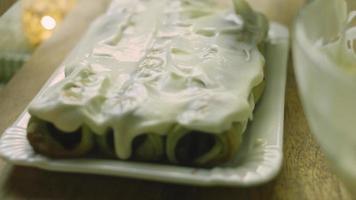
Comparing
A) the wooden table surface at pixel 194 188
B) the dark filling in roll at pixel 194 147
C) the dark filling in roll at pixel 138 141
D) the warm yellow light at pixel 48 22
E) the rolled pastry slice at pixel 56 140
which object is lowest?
the warm yellow light at pixel 48 22

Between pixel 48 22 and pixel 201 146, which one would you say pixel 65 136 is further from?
pixel 48 22

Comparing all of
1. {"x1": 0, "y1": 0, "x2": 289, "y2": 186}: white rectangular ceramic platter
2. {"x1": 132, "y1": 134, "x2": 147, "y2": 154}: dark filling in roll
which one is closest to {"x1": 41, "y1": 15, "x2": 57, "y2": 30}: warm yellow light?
{"x1": 0, "y1": 0, "x2": 289, "y2": 186}: white rectangular ceramic platter

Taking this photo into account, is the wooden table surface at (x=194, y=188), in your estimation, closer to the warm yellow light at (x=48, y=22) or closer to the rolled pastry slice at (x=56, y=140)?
the rolled pastry slice at (x=56, y=140)

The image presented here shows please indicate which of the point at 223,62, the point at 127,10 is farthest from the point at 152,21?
the point at 223,62

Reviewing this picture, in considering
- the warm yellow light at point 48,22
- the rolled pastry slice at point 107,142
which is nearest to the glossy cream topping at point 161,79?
the rolled pastry slice at point 107,142

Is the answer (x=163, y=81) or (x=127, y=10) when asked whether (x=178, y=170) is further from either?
(x=127, y=10)

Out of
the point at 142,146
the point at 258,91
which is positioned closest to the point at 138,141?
the point at 142,146
